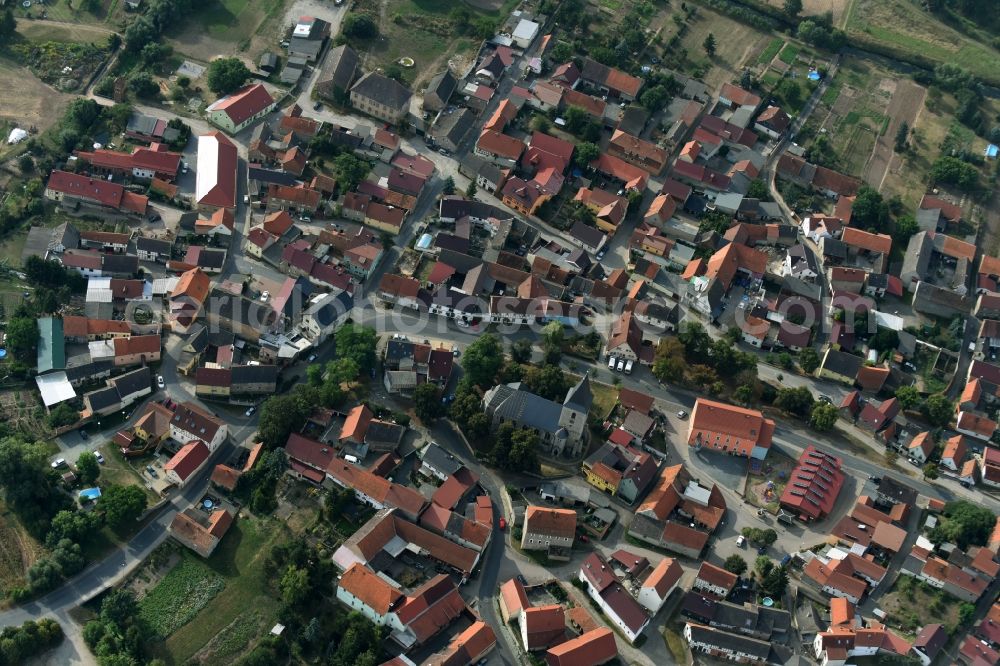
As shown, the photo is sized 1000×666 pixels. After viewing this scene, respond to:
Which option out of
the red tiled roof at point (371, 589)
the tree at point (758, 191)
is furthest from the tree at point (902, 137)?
the red tiled roof at point (371, 589)

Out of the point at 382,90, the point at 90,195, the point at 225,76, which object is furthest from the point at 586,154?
the point at 90,195

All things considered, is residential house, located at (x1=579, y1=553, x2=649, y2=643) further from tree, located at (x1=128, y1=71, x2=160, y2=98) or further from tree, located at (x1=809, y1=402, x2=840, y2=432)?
tree, located at (x1=128, y1=71, x2=160, y2=98)

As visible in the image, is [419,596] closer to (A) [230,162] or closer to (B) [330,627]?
(B) [330,627]

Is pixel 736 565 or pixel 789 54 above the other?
pixel 789 54

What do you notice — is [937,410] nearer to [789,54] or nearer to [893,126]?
[893,126]

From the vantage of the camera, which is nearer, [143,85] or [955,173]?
[143,85]

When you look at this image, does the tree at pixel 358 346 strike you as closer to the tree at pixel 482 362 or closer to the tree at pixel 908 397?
the tree at pixel 482 362
